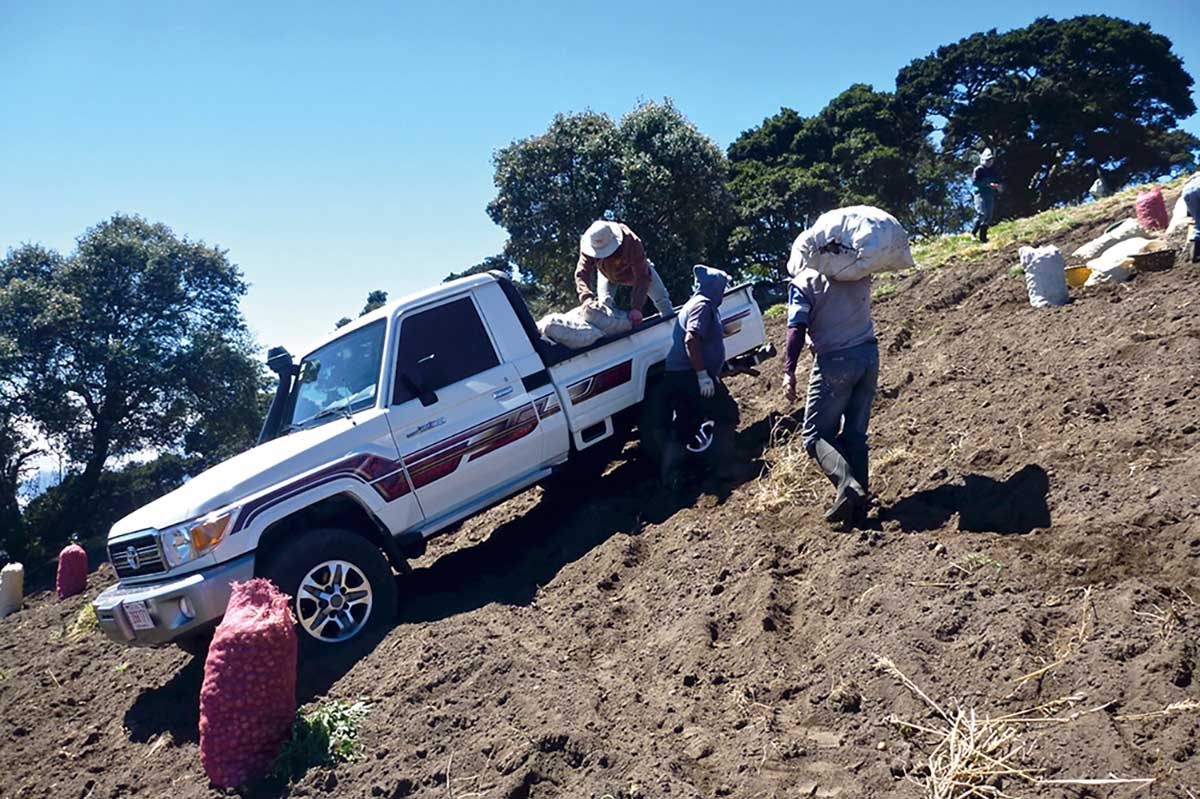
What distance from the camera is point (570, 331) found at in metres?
7.26

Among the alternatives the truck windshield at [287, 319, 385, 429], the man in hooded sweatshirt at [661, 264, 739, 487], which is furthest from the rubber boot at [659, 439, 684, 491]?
the truck windshield at [287, 319, 385, 429]

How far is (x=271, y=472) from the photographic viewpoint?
225 inches

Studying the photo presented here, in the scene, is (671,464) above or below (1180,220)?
below

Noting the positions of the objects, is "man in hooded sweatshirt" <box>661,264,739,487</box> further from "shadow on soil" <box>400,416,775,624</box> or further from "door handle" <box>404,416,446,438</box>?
"door handle" <box>404,416,446,438</box>

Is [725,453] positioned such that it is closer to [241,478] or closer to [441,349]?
[441,349]

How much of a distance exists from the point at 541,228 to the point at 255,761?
18493 mm

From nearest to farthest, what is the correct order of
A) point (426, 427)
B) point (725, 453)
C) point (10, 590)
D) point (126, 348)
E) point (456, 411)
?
point (426, 427), point (456, 411), point (725, 453), point (10, 590), point (126, 348)

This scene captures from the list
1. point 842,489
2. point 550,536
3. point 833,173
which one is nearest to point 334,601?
point 550,536

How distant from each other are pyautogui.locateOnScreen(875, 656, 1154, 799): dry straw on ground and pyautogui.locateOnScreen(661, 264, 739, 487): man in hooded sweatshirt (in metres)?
3.82

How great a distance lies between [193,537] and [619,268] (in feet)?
13.3

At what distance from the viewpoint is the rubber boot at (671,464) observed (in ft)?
24.2

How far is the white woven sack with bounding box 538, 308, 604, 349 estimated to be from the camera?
7.26m

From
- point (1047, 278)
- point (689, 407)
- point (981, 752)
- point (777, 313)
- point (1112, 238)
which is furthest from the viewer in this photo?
point (777, 313)

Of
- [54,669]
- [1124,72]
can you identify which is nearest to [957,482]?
[54,669]
